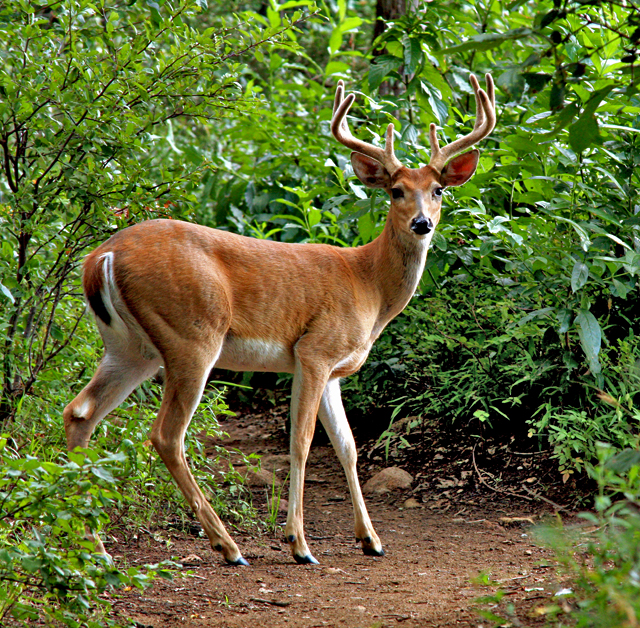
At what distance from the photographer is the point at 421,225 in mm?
4793

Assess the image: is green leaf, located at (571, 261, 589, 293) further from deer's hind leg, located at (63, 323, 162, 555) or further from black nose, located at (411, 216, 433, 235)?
deer's hind leg, located at (63, 323, 162, 555)

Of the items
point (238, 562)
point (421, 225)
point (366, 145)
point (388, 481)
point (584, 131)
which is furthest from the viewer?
point (388, 481)

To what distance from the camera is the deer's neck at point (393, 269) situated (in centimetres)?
514

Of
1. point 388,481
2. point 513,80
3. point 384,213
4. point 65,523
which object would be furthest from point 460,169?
point 65,523

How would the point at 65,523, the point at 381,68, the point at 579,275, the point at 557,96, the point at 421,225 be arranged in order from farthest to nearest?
the point at 381,68 → the point at 579,275 → the point at 421,225 → the point at 65,523 → the point at 557,96

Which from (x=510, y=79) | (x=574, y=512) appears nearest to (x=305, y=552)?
(x=574, y=512)

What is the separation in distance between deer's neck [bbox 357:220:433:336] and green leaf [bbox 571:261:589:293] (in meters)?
0.94

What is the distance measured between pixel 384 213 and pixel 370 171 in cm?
121

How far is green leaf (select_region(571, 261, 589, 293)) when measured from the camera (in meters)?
4.84

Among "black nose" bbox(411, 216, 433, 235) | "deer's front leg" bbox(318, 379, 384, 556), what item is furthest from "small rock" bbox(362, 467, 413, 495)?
"black nose" bbox(411, 216, 433, 235)

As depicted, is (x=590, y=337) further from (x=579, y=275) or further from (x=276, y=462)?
(x=276, y=462)

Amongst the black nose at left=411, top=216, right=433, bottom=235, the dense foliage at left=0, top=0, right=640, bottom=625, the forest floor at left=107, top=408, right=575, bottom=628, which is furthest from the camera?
the black nose at left=411, top=216, right=433, bottom=235

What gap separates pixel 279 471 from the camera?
247 inches

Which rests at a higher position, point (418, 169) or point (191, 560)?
point (418, 169)
